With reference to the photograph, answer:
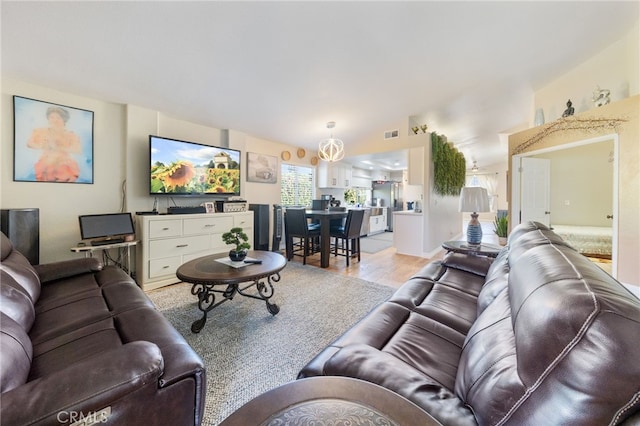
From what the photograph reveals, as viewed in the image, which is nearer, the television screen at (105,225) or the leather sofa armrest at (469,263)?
the leather sofa armrest at (469,263)

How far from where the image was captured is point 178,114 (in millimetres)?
3688

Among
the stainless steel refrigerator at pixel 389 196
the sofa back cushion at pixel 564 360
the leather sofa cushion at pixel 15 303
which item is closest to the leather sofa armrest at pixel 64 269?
the leather sofa cushion at pixel 15 303

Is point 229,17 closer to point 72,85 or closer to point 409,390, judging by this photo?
point 72,85

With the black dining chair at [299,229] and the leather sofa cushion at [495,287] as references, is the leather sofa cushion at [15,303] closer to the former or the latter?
the leather sofa cushion at [495,287]

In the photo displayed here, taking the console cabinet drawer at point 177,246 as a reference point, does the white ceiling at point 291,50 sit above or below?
above

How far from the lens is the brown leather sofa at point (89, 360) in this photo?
0.70m

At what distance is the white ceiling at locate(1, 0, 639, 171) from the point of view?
2199 mm

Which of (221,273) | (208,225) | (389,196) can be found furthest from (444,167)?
(221,273)

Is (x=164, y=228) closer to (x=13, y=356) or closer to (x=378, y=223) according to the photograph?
(x=13, y=356)

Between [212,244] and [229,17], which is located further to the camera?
[212,244]

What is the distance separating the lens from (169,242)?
327 cm

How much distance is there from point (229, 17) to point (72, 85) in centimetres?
202

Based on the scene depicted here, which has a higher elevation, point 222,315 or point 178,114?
point 178,114

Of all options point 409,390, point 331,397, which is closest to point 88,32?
point 331,397
